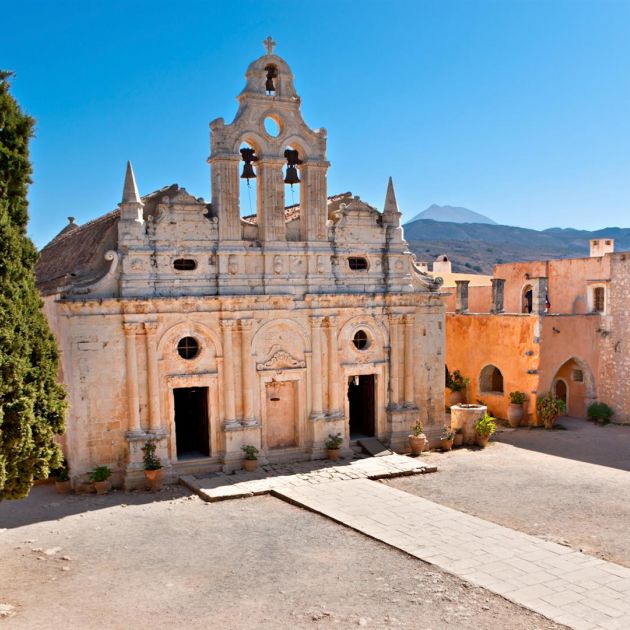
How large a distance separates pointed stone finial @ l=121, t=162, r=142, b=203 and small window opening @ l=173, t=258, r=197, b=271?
1.96 metres

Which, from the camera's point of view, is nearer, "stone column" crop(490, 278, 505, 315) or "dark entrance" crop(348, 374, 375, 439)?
"dark entrance" crop(348, 374, 375, 439)

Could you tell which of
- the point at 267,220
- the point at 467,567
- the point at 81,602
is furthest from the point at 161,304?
the point at 467,567

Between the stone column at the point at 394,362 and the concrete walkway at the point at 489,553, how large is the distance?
172 inches

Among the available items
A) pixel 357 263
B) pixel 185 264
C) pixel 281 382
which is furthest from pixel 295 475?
pixel 357 263

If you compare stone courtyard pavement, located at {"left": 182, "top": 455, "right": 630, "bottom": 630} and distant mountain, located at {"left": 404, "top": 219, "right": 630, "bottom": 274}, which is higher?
distant mountain, located at {"left": 404, "top": 219, "right": 630, "bottom": 274}

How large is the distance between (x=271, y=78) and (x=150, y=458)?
11620 mm

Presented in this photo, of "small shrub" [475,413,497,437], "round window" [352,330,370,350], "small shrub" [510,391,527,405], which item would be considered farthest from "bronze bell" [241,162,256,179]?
"small shrub" [510,391,527,405]

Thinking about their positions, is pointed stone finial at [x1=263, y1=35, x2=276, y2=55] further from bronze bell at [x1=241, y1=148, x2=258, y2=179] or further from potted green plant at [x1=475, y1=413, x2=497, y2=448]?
potted green plant at [x1=475, y1=413, x2=497, y2=448]

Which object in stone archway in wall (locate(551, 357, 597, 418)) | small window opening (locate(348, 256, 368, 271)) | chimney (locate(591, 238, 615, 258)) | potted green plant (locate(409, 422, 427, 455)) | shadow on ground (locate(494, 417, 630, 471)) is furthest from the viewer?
chimney (locate(591, 238, 615, 258))

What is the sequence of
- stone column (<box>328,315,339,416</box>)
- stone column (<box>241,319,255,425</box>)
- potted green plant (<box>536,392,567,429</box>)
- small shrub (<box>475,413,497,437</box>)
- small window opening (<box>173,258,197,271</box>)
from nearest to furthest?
small window opening (<box>173,258,197,271</box>) → stone column (<box>241,319,255,425</box>) → stone column (<box>328,315,339,416</box>) → small shrub (<box>475,413,497,437</box>) → potted green plant (<box>536,392,567,429</box>)

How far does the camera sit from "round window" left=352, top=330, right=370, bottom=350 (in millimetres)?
21562

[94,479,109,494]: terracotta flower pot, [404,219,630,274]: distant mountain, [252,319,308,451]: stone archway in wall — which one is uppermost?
[404,219,630,274]: distant mountain

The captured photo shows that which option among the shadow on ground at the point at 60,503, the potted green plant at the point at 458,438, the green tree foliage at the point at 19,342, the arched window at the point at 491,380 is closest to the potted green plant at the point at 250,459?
the shadow on ground at the point at 60,503

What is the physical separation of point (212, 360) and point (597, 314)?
56.7 ft
